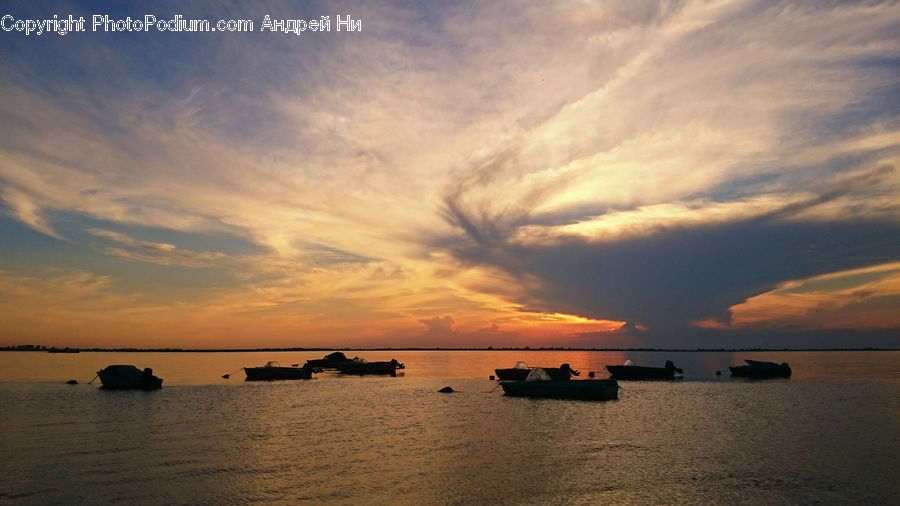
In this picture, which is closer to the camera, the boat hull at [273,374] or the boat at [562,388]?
the boat at [562,388]

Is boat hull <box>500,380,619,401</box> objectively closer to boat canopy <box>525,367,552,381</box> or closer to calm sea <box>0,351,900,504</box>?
boat canopy <box>525,367,552,381</box>

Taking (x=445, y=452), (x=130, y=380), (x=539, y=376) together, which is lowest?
(x=445, y=452)

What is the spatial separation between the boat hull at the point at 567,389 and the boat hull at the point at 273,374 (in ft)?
137

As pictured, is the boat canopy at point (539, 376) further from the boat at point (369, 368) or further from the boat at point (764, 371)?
the boat at point (764, 371)

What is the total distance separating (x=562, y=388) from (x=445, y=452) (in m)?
32.2

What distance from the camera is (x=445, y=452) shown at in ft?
98.1

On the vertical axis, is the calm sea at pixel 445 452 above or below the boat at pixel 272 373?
below

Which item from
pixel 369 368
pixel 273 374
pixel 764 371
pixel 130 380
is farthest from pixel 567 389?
pixel 369 368

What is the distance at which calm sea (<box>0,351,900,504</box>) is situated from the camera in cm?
2158

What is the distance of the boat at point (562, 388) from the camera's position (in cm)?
5766

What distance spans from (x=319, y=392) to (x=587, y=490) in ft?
168

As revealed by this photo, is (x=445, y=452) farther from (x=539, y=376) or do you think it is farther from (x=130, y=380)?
(x=130, y=380)

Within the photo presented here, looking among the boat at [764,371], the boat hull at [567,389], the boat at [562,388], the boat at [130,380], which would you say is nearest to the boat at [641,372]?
the boat at [764,371]

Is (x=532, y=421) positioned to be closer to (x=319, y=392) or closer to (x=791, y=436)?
(x=791, y=436)
